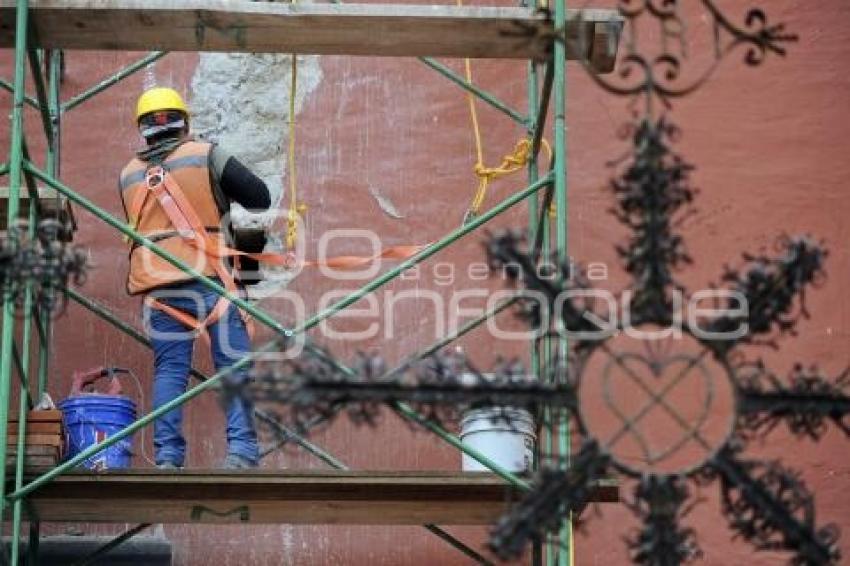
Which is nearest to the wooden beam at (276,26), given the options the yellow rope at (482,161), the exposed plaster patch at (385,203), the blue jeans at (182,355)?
the yellow rope at (482,161)

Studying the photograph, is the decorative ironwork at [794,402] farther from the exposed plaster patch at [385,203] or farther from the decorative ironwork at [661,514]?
the exposed plaster patch at [385,203]

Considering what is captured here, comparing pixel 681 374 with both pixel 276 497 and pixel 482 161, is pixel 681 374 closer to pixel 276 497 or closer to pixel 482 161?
pixel 276 497

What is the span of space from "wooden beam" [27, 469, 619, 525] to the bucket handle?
696 millimetres

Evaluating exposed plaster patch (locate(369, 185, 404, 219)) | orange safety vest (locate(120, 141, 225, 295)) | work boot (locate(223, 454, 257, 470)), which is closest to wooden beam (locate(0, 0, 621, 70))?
orange safety vest (locate(120, 141, 225, 295))

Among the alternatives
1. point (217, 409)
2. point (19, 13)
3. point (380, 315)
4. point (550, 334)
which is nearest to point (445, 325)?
point (380, 315)

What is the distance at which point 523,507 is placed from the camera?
614 centimetres

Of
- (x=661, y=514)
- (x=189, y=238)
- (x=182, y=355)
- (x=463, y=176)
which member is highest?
(x=463, y=176)

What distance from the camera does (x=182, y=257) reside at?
10.4 meters

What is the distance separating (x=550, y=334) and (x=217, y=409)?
487 centimetres

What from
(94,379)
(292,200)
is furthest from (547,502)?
(292,200)

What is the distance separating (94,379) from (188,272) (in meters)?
1.33

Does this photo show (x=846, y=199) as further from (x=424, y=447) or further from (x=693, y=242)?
(x=424, y=447)

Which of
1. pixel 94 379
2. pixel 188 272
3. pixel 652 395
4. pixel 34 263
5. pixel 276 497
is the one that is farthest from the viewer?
pixel 94 379

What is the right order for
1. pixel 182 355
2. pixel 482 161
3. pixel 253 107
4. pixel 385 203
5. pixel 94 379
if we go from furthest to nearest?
pixel 253 107 < pixel 385 203 < pixel 482 161 < pixel 94 379 < pixel 182 355
